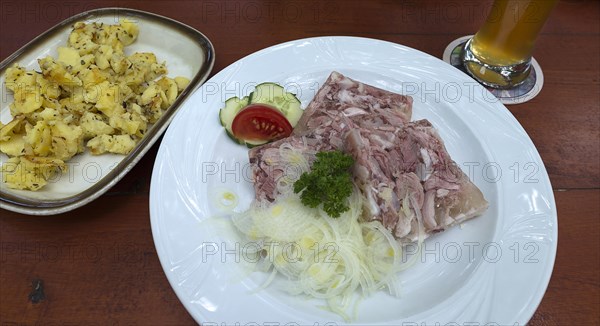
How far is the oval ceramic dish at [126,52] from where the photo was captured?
2.65m

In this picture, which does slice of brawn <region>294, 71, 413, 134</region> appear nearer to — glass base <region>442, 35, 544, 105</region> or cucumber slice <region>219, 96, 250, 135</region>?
cucumber slice <region>219, 96, 250, 135</region>

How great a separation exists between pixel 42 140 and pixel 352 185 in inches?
83.2

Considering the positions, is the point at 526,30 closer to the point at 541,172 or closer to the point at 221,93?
the point at 541,172

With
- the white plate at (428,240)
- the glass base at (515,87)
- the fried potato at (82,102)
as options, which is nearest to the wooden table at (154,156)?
the glass base at (515,87)

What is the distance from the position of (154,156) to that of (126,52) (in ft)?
4.17

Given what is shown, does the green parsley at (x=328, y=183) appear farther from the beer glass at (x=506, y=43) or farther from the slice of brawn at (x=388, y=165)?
the beer glass at (x=506, y=43)

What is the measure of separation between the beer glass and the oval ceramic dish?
7.28 ft

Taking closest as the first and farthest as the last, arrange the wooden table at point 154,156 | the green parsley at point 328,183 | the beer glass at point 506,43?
A: the green parsley at point 328,183 < the wooden table at point 154,156 < the beer glass at point 506,43

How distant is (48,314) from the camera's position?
99.1 inches

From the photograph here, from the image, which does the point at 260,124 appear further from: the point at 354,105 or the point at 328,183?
the point at 328,183

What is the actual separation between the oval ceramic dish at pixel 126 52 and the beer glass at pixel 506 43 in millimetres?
2218

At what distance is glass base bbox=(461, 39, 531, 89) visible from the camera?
11.8 ft

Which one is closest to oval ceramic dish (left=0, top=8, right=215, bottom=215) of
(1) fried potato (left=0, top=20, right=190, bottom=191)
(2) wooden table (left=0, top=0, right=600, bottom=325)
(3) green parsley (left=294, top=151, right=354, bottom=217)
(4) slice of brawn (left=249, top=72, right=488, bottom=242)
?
(1) fried potato (left=0, top=20, right=190, bottom=191)

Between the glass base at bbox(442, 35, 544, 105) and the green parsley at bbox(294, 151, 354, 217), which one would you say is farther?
the glass base at bbox(442, 35, 544, 105)
